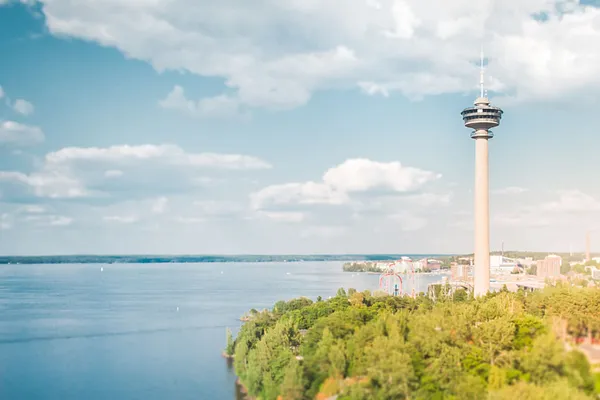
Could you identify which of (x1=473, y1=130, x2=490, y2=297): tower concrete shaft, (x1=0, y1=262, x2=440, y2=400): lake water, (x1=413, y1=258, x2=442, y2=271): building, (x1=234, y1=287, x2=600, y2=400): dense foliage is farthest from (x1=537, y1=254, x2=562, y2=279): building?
(x1=234, y1=287, x2=600, y2=400): dense foliage

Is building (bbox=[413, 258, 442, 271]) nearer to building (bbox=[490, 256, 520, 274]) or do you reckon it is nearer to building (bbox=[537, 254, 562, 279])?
building (bbox=[490, 256, 520, 274])

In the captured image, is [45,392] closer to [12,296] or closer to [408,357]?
[408,357]

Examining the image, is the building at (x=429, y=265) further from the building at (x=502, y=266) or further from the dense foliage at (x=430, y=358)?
the dense foliage at (x=430, y=358)

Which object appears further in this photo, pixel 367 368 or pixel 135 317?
pixel 135 317

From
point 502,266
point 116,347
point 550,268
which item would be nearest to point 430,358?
point 116,347

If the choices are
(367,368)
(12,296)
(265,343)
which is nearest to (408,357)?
(367,368)

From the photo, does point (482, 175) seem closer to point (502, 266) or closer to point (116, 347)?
point (116, 347)
